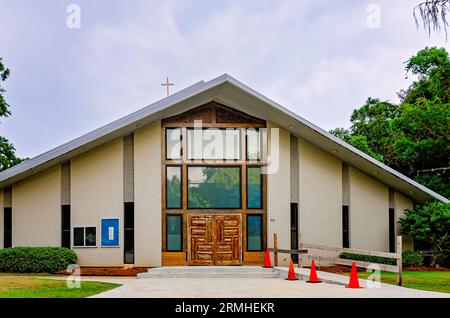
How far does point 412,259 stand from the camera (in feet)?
68.9

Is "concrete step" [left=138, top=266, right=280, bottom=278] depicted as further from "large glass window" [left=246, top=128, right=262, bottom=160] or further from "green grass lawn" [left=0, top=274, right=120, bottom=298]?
"large glass window" [left=246, top=128, right=262, bottom=160]

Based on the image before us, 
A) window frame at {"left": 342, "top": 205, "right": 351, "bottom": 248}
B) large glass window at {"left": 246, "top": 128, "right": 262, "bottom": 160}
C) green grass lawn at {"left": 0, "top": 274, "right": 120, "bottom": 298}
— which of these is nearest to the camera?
green grass lawn at {"left": 0, "top": 274, "right": 120, "bottom": 298}

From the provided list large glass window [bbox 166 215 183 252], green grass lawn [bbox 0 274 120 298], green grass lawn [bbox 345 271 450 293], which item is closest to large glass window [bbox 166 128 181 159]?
large glass window [bbox 166 215 183 252]

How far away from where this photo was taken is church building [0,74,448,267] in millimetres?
20703

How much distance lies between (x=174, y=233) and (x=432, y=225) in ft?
27.5

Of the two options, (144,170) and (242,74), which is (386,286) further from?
(242,74)

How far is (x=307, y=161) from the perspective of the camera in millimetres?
21719

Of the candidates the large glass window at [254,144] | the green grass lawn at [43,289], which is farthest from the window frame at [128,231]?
the green grass lawn at [43,289]

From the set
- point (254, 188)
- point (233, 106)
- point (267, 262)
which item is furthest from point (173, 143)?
point (267, 262)

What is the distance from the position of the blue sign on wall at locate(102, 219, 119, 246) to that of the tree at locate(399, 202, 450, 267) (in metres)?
9.49

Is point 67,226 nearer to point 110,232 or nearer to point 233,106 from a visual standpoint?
point 110,232

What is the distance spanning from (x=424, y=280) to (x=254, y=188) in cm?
646

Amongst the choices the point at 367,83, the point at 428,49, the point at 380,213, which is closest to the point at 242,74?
the point at 367,83

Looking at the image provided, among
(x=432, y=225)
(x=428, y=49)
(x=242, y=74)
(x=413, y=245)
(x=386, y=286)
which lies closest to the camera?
(x=386, y=286)
